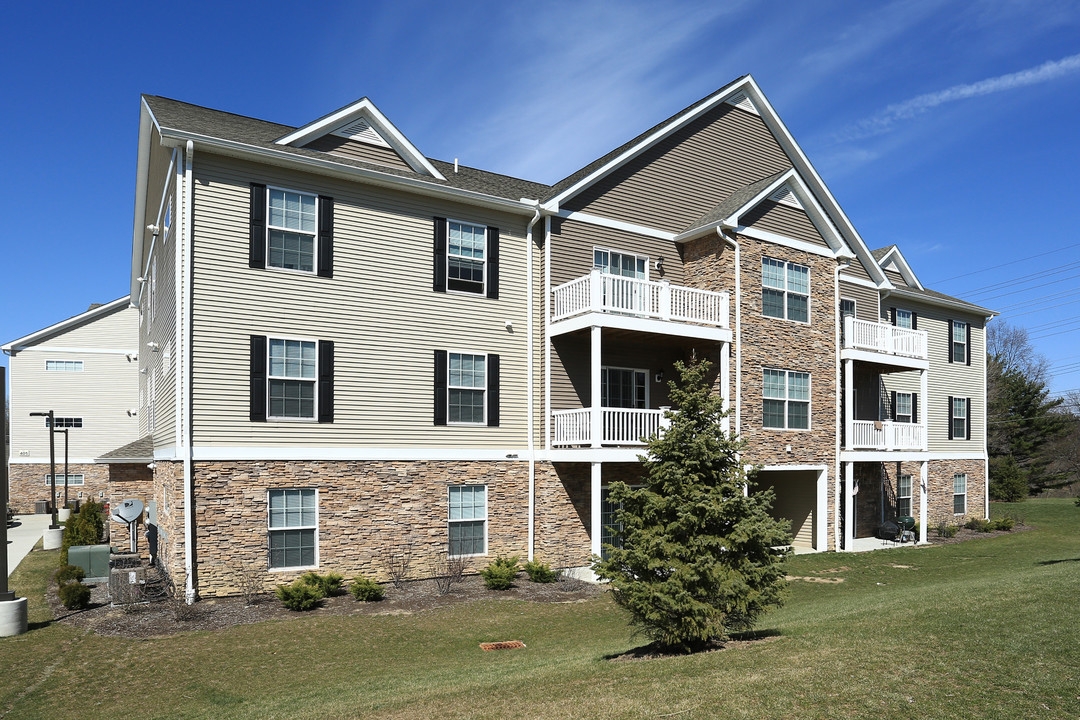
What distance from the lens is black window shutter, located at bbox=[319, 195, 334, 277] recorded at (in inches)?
648

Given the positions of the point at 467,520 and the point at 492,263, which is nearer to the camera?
the point at 467,520

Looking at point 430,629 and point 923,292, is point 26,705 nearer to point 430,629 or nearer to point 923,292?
point 430,629

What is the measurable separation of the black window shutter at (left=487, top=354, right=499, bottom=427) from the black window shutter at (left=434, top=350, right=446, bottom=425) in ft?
3.99

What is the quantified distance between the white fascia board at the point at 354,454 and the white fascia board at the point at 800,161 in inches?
519

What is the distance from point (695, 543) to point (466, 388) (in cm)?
962

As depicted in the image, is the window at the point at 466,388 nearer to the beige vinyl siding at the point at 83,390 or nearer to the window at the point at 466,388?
the window at the point at 466,388

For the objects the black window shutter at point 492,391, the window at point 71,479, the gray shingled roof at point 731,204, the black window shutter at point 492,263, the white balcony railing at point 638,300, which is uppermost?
the gray shingled roof at point 731,204

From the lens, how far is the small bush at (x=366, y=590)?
1523 centimetres

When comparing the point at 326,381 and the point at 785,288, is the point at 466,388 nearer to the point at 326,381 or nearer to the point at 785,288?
the point at 326,381

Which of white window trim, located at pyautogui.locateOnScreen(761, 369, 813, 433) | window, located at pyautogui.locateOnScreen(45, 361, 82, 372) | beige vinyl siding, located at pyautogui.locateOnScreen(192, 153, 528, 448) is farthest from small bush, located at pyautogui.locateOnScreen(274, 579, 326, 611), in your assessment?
window, located at pyautogui.locateOnScreen(45, 361, 82, 372)

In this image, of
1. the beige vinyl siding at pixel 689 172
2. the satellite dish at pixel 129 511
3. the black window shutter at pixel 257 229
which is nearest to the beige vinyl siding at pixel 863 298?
the beige vinyl siding at pixel 689 172

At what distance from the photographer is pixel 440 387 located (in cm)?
1780

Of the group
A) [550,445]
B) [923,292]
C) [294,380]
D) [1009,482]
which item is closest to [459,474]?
[550,445]

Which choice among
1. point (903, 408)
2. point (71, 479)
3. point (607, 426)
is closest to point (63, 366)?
point (71, 479)
